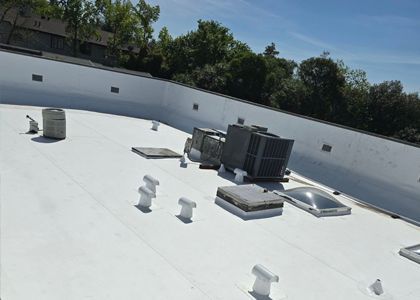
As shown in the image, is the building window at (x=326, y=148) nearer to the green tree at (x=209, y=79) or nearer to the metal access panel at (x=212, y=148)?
the metal access panel at (x=212, y=148)

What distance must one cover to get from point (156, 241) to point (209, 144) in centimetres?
383

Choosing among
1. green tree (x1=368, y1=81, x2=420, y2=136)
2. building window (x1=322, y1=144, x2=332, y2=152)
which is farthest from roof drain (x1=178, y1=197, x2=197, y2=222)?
green tree (x1=368, y1=81, x2=420, y2=136)

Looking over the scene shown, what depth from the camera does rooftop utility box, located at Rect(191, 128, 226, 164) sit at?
23.0 ft

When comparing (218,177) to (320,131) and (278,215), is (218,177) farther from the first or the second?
(320,131)

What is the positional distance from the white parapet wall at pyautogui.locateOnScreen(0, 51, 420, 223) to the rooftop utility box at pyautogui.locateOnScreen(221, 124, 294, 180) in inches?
63.0

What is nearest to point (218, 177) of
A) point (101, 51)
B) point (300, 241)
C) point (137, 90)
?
point (300, 241)

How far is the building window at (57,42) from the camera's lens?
3609 centimetres

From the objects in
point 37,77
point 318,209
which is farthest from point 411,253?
point 37,77

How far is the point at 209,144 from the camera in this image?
7176 mm

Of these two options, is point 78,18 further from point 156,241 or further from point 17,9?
point 156,241

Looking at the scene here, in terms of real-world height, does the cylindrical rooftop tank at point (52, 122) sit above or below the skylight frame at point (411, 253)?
above

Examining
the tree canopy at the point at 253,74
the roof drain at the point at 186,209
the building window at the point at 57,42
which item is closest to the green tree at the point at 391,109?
the tree canopy at the point at 253,74

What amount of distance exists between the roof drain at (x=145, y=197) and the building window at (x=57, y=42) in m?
37.5

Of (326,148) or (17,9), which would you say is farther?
(17,9)
